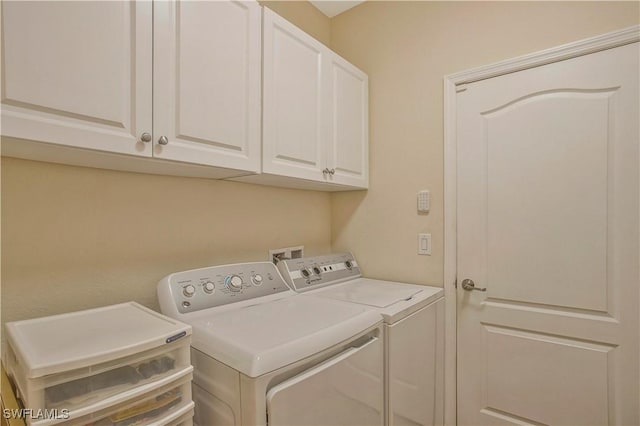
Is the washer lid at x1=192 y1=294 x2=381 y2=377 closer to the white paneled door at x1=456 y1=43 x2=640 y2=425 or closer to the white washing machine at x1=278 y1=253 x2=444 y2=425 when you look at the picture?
the white washing machine at x1=278 y1=253 x2=444 y2=425

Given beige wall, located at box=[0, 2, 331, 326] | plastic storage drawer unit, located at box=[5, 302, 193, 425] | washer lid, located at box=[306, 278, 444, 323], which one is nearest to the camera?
plastic storage drawer unit, located at box=[5, 302, 193, 425]

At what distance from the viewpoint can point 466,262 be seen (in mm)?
1801

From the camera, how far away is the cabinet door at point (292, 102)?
4.82ft

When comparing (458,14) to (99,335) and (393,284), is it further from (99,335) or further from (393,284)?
(99,335)

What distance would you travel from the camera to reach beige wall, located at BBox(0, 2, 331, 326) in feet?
3.52

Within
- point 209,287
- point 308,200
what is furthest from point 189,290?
point 308,200

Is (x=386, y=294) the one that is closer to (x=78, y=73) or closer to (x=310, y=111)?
(x=310, y=111)

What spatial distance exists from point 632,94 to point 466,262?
3.33 feet

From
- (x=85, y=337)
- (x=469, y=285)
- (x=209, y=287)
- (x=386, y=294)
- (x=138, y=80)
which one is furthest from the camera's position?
(x=469, y=285)

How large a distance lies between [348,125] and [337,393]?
144cm

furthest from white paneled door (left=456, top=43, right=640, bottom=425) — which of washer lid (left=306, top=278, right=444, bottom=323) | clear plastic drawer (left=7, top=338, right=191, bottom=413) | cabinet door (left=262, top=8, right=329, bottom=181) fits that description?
clear plastic drawer (left=7, top=338, right=191, bottom=413)

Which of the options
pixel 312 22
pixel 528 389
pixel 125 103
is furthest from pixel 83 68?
pixel 528 389

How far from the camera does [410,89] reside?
2.00 meters

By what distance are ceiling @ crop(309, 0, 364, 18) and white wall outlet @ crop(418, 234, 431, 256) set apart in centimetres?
161
